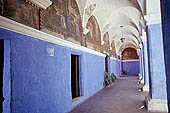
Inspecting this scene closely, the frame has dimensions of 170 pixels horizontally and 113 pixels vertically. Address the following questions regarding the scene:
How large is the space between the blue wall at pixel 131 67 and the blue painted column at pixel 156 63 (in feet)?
88.2

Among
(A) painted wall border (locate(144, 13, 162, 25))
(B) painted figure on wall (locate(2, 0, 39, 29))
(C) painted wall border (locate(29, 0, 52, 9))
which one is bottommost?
(B) painted figure on wall (locate(2, 0, 39, 29))

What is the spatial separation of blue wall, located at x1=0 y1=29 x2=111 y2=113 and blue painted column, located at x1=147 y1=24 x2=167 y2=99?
3.44m

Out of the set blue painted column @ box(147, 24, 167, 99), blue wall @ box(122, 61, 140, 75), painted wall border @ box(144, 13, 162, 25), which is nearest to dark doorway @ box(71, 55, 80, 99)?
blue painted column @ box(147, 24, 167, 99)

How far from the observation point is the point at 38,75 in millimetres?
4438

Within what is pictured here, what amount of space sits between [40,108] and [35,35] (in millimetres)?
2219

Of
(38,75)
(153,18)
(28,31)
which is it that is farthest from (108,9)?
(38,75)

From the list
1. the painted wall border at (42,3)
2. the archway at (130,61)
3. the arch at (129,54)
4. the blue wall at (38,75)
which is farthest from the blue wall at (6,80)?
the arch at (129,54)

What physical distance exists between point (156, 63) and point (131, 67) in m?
26.9

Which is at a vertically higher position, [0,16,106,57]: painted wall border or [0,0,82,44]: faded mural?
[0,0,82,44]: faded mural

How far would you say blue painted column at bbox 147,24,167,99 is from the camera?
5.64 m

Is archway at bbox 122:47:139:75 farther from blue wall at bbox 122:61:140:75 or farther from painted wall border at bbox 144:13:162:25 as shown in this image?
painted wall border at bbox 144:13:162:25

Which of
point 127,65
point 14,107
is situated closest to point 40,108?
point 14,107

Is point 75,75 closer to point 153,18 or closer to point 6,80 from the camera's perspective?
point 153,18

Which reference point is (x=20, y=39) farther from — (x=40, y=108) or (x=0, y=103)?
(x=40, y=108)
